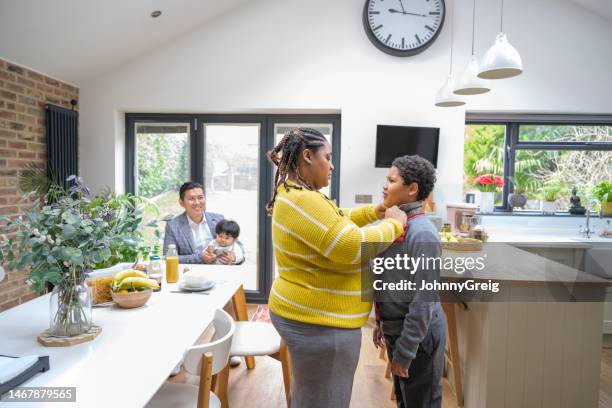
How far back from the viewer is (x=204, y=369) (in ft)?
4.10

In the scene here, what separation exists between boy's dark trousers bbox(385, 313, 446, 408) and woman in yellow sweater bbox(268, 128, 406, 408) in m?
0.32

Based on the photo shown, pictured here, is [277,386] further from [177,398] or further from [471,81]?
[471,81]

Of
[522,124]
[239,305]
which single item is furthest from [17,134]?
[522,124]

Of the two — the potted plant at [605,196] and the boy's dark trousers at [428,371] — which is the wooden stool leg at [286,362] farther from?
the potted plant at [605,196]

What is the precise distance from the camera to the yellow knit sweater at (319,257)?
46.8 inches

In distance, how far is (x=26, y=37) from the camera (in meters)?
2.60

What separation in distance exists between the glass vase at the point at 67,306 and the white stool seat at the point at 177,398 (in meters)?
0.39

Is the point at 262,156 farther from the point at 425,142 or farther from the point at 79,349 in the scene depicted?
the point at 79,349

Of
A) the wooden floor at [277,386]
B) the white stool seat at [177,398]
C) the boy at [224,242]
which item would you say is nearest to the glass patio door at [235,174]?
the boy at [224,242]

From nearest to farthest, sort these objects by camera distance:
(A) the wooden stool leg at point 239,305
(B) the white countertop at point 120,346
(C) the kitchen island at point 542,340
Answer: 1. (B) the white countertop at point 120,346
2. (C) the kitchen island at point 542,340
3. (A) the wooden stool leg at point 239,305

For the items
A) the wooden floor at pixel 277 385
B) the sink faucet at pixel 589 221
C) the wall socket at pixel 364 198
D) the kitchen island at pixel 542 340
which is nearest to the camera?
the kitchen island at pixel 542 340

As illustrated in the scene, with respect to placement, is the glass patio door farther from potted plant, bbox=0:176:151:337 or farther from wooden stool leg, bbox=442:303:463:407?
potted plant, bbox=0:176:151:337

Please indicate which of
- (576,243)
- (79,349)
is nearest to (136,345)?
(79,349)

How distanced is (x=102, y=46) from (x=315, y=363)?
3052 millimetres
